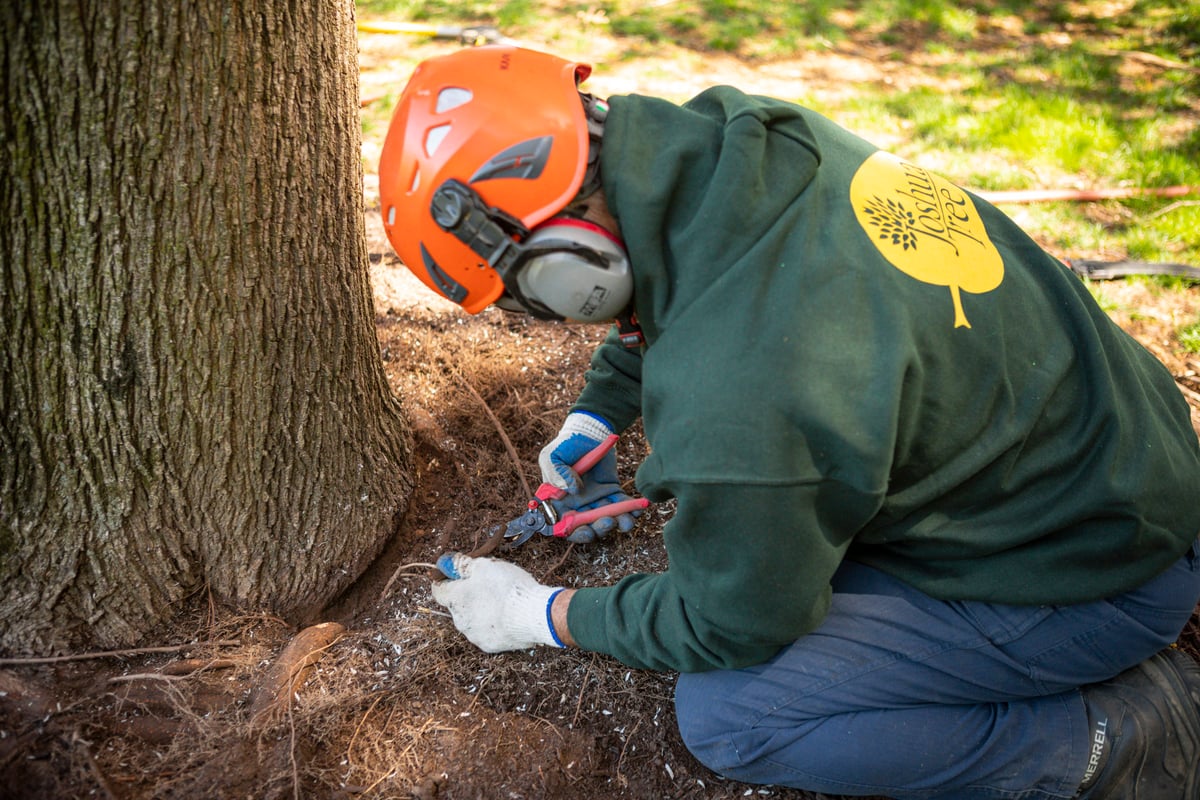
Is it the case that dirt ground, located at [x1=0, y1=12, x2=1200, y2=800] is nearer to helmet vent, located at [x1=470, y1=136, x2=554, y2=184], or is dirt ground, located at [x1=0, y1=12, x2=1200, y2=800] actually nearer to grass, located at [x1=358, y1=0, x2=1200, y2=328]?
helmet vent, located at [x1=470, y1=136, x2=554, y2=184]

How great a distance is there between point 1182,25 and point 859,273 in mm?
6323

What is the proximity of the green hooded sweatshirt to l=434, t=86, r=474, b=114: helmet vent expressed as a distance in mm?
270

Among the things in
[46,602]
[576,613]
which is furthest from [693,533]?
[46,602]

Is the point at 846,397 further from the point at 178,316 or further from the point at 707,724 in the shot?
the point at 178,316

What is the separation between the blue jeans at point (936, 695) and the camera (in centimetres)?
180

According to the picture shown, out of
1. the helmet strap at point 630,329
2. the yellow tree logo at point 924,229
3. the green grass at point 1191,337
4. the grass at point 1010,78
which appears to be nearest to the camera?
the yellow tree logo at point 924,229

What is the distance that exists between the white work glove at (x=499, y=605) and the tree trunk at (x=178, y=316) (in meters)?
0.35

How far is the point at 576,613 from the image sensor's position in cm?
194

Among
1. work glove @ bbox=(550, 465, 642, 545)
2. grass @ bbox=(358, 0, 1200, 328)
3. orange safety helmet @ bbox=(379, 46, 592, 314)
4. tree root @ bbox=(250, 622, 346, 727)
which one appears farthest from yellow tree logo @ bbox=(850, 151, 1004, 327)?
grass @ bbox=(358, 0, 1200, 328)

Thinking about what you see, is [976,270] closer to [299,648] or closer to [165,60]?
[165,60]

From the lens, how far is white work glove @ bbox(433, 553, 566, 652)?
6.63ft

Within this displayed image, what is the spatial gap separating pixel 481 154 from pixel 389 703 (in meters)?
1.32

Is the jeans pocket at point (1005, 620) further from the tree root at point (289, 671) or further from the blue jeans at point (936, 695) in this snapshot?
the tree root at point (289, 671)

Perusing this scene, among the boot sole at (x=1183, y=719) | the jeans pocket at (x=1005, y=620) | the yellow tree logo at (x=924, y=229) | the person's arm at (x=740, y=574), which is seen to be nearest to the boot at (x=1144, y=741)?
the boot sole at (x=1183, y=719)
